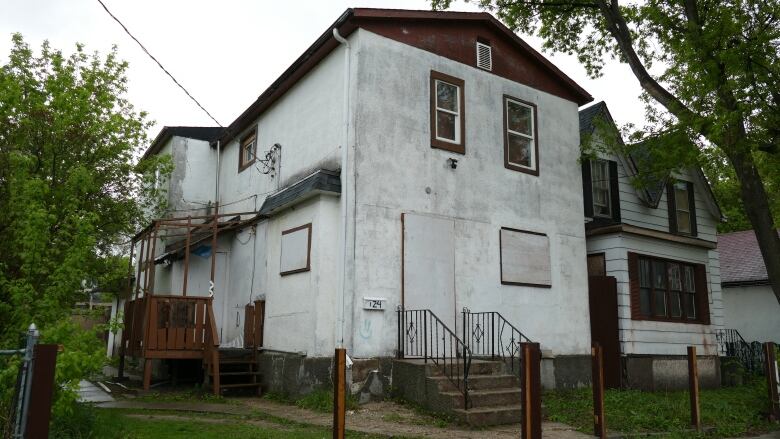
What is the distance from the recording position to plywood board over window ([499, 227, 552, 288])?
13.3 meters

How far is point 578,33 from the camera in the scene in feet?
53.8

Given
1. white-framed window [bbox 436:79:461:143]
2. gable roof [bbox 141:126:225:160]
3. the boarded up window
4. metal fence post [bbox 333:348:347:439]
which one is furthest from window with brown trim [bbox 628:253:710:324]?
gable roof [bbox 141:126:225:160]

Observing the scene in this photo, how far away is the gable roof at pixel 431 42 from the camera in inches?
483

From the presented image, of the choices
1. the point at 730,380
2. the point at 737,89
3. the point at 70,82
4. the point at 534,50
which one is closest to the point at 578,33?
the point at 534,50

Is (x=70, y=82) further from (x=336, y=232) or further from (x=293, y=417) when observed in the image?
(x=293, y=417)

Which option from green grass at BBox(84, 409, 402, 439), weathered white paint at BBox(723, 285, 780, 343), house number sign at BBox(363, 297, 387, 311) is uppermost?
weathered white paint at BBox(723, 285, 780, 343)

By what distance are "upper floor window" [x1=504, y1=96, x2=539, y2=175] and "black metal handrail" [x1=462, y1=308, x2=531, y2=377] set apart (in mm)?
3487

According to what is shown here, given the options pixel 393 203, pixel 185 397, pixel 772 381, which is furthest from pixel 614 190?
pixel 185 397

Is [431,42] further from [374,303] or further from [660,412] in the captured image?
[660,412]

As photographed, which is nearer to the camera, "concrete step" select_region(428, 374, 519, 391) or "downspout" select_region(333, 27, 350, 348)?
"concrete step" select_region(428, 374, 519, 391)

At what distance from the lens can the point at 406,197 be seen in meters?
12.2

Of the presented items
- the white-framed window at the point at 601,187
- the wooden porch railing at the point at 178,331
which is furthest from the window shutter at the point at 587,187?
the wooden porch railing at the point at 178,331

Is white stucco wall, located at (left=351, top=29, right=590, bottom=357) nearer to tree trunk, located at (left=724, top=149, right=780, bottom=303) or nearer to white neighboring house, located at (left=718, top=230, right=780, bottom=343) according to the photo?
tree trunk, located at (left=724, top=149, right=780, bottom=303)

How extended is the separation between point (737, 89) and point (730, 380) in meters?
8.87
